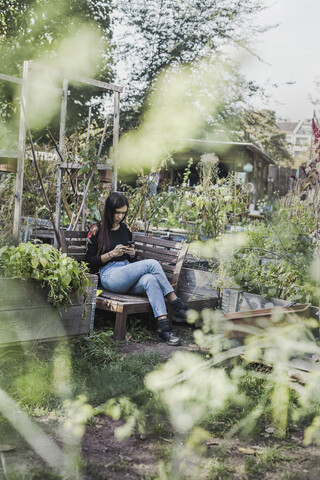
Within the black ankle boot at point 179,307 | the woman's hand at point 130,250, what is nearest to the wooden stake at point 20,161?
the woman's hand at point 130,250

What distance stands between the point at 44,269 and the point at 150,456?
1425 mm

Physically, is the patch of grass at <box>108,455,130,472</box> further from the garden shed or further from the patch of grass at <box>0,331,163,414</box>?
the garden shed

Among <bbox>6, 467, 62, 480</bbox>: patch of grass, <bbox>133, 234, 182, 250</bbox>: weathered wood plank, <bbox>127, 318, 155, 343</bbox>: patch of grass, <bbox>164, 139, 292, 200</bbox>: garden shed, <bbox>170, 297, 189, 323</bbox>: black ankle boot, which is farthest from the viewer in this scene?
<bbox>164, 139, 292, 200</bbox>: garden shed

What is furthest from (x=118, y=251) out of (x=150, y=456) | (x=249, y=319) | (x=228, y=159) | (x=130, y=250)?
(x=228, y=159)

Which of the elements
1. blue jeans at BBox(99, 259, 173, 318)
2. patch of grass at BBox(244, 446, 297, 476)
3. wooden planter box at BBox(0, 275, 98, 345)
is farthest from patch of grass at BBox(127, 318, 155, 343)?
patch of grass at BBox(244, 446, 297, 476)

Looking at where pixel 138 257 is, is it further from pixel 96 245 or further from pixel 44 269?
pixel 44 269

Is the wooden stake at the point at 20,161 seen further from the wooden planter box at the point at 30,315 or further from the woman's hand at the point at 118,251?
the wooden planter box at the point at 30,315

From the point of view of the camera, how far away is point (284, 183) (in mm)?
25625

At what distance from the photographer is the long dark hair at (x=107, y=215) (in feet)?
15.9

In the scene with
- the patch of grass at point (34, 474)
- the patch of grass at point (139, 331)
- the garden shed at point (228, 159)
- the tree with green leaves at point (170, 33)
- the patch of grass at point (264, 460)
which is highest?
the tree with green leaves at point (170, 33)

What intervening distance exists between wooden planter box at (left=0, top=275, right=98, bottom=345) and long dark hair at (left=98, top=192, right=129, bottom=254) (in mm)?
1244

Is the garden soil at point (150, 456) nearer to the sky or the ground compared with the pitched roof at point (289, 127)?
nearer to the ground

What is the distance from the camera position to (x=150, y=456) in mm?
2537

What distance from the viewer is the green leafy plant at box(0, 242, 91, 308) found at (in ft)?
11.1
